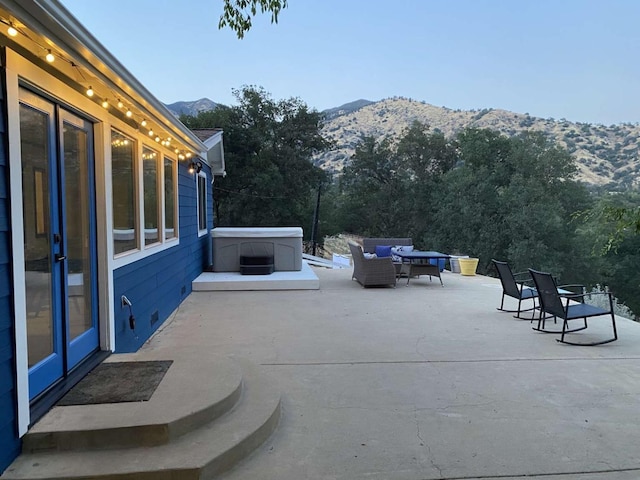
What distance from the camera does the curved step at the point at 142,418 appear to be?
7.63ft

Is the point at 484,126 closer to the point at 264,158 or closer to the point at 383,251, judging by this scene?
the point at 264,158

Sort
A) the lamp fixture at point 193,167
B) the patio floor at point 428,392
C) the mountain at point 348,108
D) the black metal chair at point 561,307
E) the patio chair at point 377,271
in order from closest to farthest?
the patio floor at point 428,392, the black metal chair at point 561,307, the lamp fixture at point 193,167, the patio chair at point 377,271, the mountain at point 348,108

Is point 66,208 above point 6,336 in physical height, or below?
above

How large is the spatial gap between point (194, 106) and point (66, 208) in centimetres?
2407

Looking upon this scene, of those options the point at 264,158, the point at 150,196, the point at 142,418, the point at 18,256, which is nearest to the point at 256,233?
the point at 150,196

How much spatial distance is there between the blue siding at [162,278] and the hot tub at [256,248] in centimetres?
41

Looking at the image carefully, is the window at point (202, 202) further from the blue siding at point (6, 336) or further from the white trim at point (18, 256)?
the blue siding at point (6, 336)

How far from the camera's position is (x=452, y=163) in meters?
25.7

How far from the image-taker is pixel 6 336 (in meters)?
2.16

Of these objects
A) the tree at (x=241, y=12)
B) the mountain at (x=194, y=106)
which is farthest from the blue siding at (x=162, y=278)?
the mountain at (x=194, y=106)

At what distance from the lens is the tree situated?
11.5 feet

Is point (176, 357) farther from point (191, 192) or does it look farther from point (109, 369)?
point (191, 192)

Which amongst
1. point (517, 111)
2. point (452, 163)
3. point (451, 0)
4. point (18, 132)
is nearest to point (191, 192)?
point (18, 132)

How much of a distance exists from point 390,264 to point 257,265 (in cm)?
248
